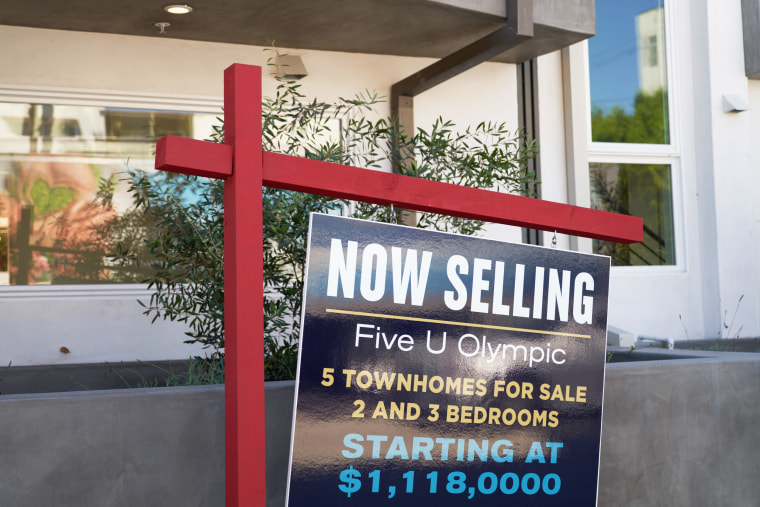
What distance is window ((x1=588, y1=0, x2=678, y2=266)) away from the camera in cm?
914

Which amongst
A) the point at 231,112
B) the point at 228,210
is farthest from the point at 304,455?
the point at 231,112

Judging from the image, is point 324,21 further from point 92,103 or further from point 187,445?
point 187,445

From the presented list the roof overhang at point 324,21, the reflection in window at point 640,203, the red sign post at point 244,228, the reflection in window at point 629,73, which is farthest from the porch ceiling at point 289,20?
the red sign post at point 244,228

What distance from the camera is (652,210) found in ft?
30.7

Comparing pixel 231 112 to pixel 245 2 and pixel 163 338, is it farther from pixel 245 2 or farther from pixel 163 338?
pixel 163 338

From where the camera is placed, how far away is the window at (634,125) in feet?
30.0

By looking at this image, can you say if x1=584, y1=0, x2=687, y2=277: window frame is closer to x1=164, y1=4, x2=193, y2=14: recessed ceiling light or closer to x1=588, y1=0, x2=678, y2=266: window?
x1=588, y1=0, x2=678, y2=266: window

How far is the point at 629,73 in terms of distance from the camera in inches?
367

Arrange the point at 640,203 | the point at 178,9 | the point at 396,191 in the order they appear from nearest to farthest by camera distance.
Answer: the point at 396,191
the point at 178,9
the point at 640,203

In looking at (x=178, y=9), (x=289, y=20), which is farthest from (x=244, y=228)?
(x=289, y=20)

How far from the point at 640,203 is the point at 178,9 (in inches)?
224

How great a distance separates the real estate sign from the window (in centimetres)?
603

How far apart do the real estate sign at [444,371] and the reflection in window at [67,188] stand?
4.62m

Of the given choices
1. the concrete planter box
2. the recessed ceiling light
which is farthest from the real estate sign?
the recessed ceiling light
